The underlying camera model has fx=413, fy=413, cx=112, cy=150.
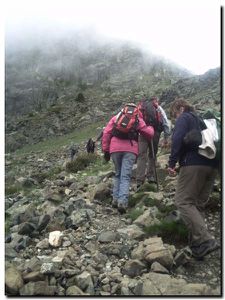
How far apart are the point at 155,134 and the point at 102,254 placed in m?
3.91

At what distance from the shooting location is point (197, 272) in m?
5.21

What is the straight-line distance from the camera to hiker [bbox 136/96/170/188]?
9.00 m

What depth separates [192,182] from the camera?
549cm

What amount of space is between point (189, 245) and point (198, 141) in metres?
1.45

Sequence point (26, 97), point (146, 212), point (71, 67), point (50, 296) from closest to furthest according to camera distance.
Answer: point (50, 296) → point (146, 212) → point (26, 97) → point (71, 67)

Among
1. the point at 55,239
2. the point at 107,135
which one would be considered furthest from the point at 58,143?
the point at 55,239

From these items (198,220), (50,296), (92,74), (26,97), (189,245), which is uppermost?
(92,74)

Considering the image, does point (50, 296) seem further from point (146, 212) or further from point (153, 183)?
point (153, 183)

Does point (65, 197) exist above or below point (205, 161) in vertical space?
below

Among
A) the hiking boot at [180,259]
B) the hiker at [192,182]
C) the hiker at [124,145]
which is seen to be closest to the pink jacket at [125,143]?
the hiker at [124,145]

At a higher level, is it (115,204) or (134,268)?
(115,204)

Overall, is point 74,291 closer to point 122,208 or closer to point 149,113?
point 122,208

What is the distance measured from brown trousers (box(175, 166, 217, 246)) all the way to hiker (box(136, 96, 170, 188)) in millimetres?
3404

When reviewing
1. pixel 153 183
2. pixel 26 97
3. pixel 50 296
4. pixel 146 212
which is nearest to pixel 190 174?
pixel 146 212
